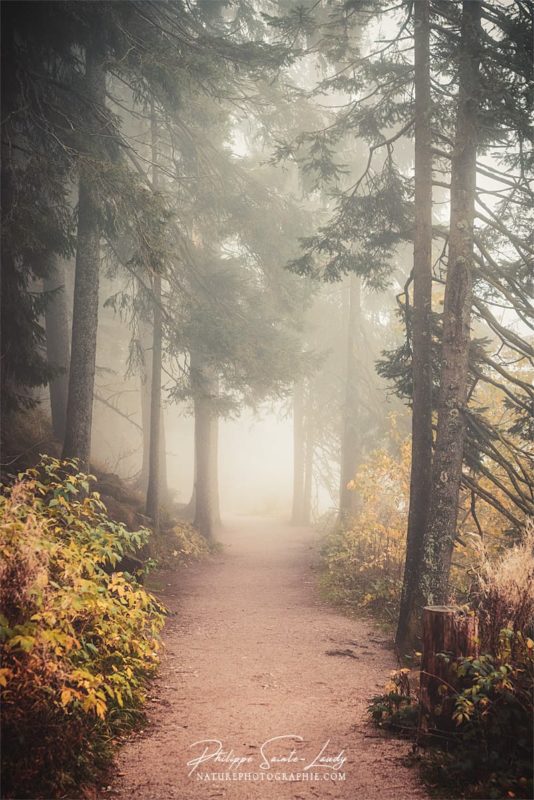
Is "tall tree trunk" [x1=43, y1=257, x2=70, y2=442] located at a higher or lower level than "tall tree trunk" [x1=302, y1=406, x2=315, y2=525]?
higher

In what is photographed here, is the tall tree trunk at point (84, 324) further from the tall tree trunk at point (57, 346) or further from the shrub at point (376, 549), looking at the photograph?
the shrub at point (376, 549)

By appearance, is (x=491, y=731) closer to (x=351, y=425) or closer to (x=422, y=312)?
(x=422, y=312)

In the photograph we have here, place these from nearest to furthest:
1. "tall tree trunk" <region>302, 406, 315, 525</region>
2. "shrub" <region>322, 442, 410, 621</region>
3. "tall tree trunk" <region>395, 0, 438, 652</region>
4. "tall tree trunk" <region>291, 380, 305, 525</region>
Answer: "tall tree trunk" <region>395, 0, 438, 652</region> < "shrub" <region>322, 442, 410, 621</region> < "tall tree trunk" <region>302, 406, 315, 525</region> < "tall tree trunk" <region>291, 380, 305, 525</region>

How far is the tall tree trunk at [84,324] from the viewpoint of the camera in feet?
34.3

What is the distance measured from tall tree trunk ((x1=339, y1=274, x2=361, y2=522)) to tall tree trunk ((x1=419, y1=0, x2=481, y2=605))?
414 inches

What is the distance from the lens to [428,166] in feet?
27.3

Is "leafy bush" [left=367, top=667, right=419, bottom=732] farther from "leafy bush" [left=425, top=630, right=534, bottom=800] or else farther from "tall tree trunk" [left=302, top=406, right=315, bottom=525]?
"tall tree trunk" [left=302, top=406, right=315, bottom=525]

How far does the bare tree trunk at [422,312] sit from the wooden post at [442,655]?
3494 mm

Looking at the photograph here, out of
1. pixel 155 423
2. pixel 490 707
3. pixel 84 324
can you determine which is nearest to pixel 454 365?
pixel 490 707

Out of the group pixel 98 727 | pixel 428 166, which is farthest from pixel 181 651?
pixel 428 166

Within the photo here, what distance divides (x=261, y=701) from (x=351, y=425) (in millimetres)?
14223

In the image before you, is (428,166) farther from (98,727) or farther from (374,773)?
(98,727)

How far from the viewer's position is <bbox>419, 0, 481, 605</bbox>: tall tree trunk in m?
7.60

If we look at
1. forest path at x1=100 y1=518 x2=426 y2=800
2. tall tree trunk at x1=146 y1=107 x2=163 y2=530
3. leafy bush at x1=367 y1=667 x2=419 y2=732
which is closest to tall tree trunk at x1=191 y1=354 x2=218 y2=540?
tall tree trunk at x1=146 y1=107 x2=163 y2=530
